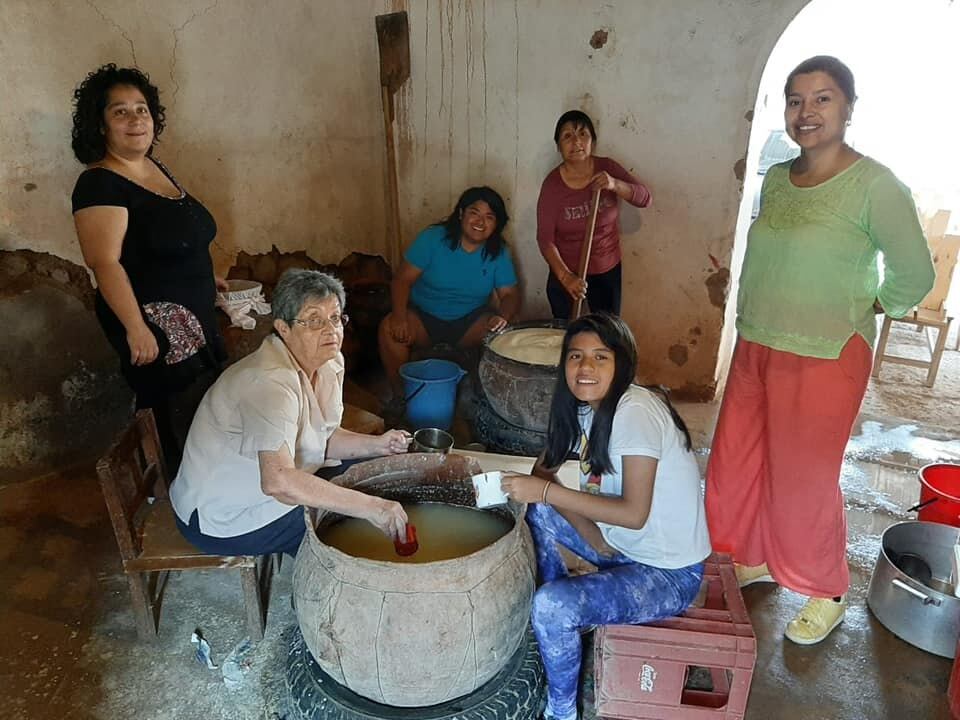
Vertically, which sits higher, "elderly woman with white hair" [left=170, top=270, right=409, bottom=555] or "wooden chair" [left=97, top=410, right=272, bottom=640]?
"elderly woman with white hair" [left=170, top=270, right=409, bottom=555]

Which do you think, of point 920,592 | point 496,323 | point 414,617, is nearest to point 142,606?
point 414,617

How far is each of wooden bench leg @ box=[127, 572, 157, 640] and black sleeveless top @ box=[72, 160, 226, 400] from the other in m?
0.70

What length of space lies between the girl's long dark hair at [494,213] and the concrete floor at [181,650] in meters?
1.75

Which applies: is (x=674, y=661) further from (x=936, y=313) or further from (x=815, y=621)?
(x=936, y=313)

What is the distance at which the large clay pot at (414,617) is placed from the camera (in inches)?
59.9

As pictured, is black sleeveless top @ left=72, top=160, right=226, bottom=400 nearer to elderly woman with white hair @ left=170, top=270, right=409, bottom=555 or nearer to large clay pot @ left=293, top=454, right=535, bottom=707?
elderly woman with white hair @ left=170, top=270, right=409, bottom=555

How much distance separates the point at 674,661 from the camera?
184cm

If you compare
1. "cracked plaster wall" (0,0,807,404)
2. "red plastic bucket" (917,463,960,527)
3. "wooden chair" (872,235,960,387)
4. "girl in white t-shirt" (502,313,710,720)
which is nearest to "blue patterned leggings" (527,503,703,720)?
"girl in white t-shirt" (502,313,710,720)

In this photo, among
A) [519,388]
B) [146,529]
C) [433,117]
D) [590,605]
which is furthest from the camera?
[433,117]

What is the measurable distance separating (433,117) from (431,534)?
9.48 feet

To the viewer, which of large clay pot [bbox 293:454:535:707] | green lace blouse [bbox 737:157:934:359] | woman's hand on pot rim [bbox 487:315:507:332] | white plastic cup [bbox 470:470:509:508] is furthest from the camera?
woman's hand on pot rim [bbox 487:315:507:332]

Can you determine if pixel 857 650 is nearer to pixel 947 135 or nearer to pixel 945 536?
pixel 945 536

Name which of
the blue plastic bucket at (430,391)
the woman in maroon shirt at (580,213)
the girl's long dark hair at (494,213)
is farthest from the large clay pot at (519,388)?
the girl's long dark hair at (494,213)

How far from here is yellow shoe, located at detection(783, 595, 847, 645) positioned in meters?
2.29
